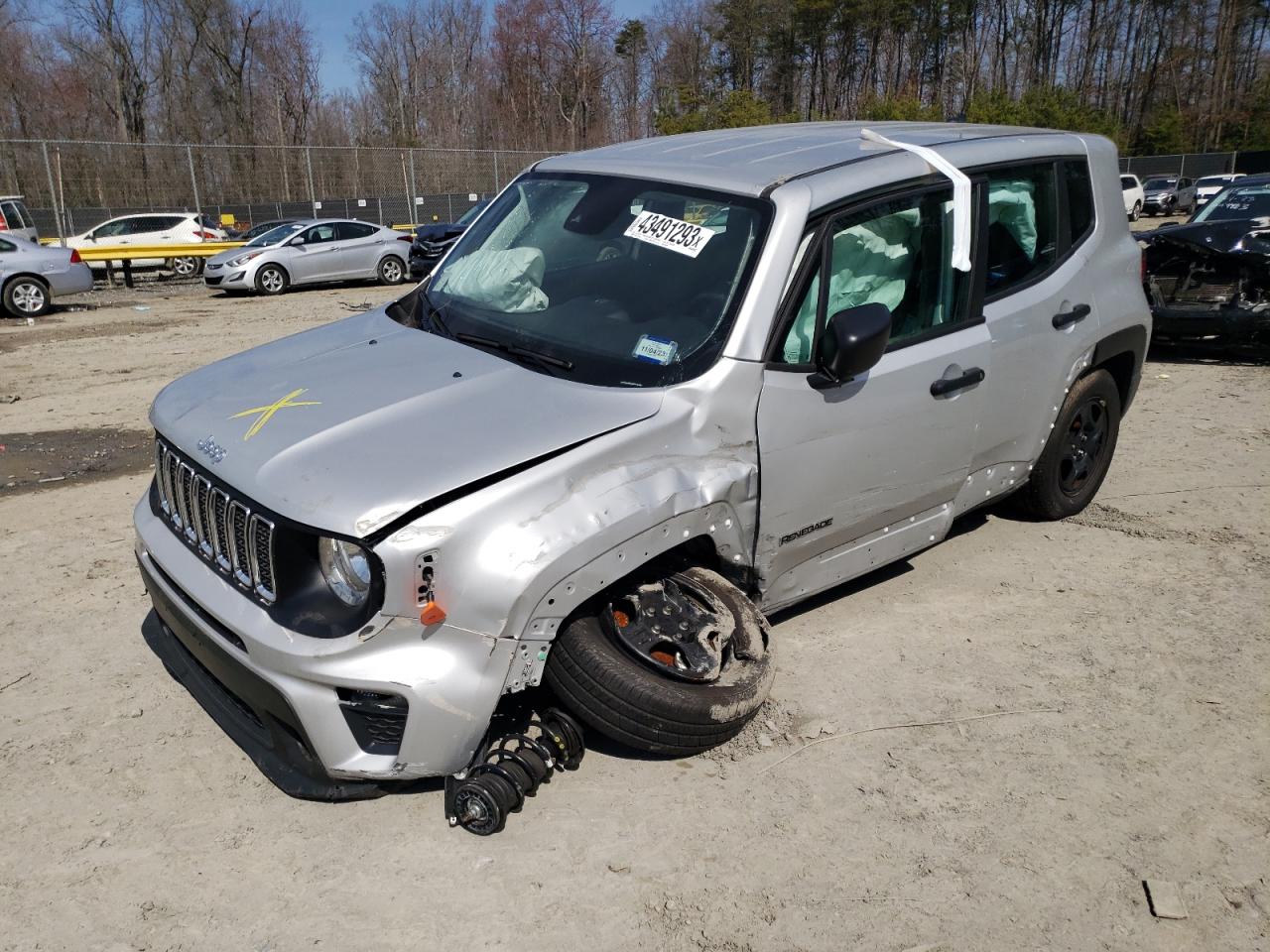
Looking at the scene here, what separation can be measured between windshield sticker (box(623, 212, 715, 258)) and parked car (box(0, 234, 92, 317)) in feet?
50.4

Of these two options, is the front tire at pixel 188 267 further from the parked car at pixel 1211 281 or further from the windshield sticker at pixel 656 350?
the windshield sticker at pixel 656 350

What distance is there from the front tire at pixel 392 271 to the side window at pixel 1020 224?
18.1m

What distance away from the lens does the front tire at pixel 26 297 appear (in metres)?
15.8

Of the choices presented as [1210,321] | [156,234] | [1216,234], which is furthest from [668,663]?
[156,234]

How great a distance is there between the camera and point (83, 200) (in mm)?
25219

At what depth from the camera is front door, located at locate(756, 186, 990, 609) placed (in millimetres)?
3516

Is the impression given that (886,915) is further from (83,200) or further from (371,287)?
(83,200)

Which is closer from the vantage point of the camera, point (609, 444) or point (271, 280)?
point (609, 444)

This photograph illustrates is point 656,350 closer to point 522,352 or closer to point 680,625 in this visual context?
point 522,352

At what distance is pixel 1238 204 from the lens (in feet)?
34.5

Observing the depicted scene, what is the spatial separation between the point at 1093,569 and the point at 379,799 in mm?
3533

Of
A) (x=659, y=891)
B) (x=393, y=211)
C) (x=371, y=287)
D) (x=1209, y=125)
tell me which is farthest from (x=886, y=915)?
(x=1209, y=125)

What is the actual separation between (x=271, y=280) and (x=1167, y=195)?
37.5 m

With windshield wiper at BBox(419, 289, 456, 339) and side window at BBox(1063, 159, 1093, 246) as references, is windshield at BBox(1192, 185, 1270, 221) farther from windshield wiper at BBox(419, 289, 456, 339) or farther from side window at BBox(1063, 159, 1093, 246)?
windshield wiper at BBox(419, 289, 456, 339)
